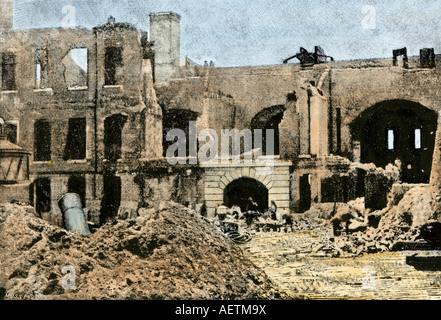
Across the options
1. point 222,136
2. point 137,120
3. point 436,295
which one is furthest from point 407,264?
point 137,120

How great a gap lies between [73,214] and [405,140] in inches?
212

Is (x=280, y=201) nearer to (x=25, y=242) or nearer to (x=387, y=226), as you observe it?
(x=387, y=226)

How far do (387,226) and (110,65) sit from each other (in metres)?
5.18

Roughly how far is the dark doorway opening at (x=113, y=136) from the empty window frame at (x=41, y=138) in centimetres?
100

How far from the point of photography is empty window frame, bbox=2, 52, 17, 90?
869 cm

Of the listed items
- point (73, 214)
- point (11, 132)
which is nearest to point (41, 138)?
point (11, 132)

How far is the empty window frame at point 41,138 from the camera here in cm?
856

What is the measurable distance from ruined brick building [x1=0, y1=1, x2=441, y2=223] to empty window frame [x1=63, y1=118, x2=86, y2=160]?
0.06 ft

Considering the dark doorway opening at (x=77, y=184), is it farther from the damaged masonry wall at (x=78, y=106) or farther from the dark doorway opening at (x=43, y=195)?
the dark doorway opening at (x=43, y=195)

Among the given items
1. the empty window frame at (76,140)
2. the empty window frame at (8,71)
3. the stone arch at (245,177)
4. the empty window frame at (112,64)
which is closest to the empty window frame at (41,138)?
the empty window frame at (76,140)

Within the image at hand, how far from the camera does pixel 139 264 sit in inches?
302

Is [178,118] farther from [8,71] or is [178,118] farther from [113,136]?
[8,71]

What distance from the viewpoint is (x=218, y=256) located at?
7699mm

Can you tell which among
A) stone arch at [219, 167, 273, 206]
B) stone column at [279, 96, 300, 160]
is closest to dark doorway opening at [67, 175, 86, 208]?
stone arch at [219, 167, 273, 206]
